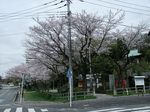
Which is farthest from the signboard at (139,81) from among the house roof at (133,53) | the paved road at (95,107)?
the paved road at (95,107)

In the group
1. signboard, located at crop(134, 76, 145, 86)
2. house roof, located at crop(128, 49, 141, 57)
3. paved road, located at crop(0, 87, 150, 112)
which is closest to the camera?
paved road, located at crop(0, 87, 150, 112)

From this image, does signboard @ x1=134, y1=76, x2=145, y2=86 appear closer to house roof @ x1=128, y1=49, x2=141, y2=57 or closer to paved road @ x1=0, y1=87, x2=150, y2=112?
house roof @ x1=128, y1=49, x2=141, y2=57

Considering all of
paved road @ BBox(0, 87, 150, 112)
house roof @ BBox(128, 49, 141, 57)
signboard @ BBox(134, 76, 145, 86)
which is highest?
house roof @ BBox(128, 49, 141, 57)

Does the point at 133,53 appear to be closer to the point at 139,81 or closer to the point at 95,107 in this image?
the point at 139,81

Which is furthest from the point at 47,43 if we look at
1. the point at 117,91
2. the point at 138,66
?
the point at 138,66

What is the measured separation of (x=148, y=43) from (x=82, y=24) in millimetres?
13189

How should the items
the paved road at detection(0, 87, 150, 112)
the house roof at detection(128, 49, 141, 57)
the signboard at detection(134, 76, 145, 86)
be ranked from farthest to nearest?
1. the house roof at detection(128, 49, 141, 57)
2. the signboard at detection(134, 76, 145, 86)
3. the paved road at detection(0, 87, 150, 112)

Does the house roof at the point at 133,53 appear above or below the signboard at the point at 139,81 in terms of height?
above

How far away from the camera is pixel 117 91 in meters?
33.0

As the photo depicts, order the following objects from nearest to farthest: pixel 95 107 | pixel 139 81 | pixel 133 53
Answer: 1. pixel 95 107
2. pixel 139 81
3. pixel 133 53

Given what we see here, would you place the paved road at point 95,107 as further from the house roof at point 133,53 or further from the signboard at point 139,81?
the house roof at point 133,53

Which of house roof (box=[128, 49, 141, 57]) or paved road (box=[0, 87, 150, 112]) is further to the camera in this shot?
house roof (box=[128, 49, 141, 57])

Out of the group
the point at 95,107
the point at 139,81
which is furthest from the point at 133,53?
the point at 95,107

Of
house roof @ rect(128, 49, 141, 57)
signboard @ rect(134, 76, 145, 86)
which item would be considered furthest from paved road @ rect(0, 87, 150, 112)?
house roof @ rect(128, 49, 141, 57)
